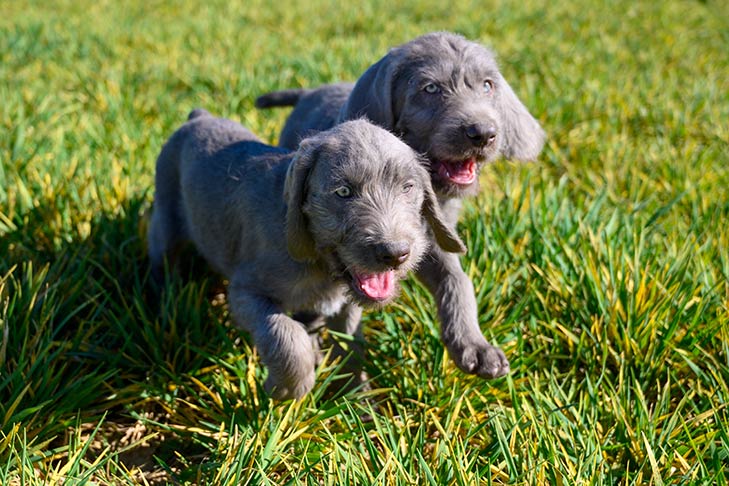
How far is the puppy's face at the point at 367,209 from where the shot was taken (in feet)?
7.88

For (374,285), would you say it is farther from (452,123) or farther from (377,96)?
(377,96)

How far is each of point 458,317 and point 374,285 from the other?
21.9 inches

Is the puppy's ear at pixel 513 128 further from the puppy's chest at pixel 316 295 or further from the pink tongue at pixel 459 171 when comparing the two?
the puppy's chest at pixel 316 295

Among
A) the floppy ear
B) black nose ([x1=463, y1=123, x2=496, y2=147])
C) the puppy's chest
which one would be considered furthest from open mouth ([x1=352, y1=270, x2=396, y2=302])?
the floppy ear

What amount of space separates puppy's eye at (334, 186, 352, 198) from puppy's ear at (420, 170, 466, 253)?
0.36m

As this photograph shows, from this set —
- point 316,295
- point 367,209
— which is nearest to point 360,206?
point 367,209

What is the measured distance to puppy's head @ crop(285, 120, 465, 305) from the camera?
241 cm

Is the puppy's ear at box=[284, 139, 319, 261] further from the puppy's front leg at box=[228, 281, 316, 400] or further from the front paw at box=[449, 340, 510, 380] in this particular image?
the front paw at box=[449, 340, 510, 380]

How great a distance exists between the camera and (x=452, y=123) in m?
2.96

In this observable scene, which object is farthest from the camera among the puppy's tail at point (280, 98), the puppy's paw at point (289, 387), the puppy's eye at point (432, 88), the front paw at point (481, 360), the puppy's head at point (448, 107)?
the puppy's tail at point (280, 98)

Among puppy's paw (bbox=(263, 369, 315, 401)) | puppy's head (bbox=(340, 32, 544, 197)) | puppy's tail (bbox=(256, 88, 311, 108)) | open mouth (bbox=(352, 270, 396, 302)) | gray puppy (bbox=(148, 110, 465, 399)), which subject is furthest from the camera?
puppy's tail (bbox=(256, 88, 311, 108))

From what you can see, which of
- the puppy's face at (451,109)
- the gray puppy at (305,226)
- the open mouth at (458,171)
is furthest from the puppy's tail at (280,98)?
the open mouth at (458,171)

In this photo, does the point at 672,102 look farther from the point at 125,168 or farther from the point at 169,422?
the point at 169,422

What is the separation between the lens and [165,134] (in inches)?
214
